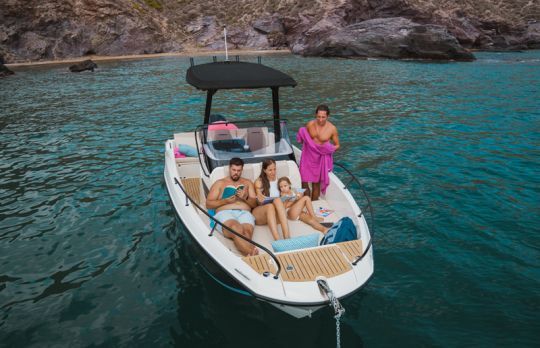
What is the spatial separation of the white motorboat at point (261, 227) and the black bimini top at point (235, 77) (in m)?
0.02

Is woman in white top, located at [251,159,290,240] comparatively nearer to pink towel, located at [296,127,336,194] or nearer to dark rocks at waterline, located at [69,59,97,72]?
pink towel, located at [296,127,336,194]

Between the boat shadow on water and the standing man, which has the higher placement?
the standing man

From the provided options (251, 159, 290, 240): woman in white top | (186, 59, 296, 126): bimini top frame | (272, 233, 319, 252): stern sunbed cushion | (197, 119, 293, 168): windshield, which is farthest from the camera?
(197, 119, 293, 168): windshield

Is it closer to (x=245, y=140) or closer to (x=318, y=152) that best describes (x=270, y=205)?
(x=318, y=152)

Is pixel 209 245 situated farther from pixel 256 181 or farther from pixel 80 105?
pixel 80 105

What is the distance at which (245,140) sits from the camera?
28.2 feet

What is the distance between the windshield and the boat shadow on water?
230 centimetres

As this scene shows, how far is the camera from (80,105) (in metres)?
22.2

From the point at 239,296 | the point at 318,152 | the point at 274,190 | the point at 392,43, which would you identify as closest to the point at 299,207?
the point at 274,190

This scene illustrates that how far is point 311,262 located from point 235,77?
4549 millimetres

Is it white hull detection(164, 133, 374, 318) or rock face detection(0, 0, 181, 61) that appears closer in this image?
white hull detection(164, 133, 374, 318)

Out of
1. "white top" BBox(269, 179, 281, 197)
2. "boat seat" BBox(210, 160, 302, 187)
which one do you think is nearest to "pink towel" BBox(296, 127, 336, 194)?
"boat seat" BBox(210, 160, 302, 187)

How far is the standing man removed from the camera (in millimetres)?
7609

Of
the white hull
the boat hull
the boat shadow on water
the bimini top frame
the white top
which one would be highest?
the bimini top frame
